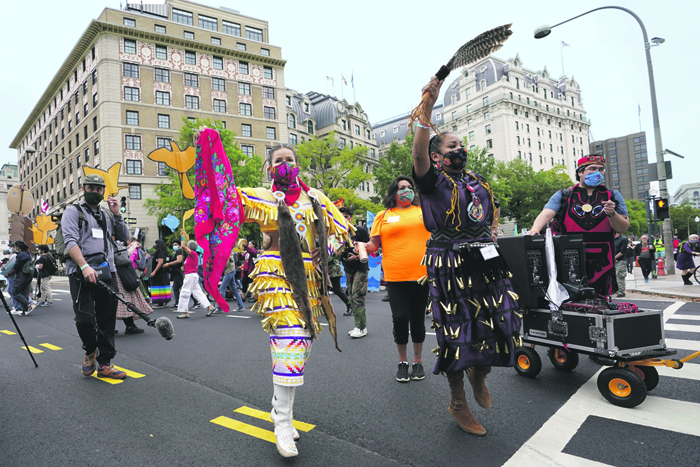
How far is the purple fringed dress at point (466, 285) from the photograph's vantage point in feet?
8.96

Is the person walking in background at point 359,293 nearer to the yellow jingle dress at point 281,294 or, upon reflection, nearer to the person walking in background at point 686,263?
the yellow jingle dress at point 281,294

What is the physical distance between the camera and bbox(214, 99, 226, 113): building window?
42875 millimetres

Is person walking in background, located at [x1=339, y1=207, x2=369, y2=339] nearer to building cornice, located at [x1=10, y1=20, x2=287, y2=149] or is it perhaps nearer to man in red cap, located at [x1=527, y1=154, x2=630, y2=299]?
man in red cap, located at [x1=527, y1=154, x2=630, y2=299]

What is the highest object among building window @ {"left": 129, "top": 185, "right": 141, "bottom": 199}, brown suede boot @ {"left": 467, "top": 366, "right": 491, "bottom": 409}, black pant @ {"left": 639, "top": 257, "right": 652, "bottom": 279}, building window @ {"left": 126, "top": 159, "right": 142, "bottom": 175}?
building window @ {"left": 126, "top": 159, "right": 142, "bottom": 175}

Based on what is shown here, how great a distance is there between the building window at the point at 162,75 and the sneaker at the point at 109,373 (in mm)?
41733

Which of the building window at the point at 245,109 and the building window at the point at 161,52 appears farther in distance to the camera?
the building window at the point at 245,109

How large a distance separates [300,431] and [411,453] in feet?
2.66

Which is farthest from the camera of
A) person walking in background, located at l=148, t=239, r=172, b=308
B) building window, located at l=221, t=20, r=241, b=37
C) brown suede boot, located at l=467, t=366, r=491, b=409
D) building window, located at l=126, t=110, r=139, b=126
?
building window, located at l=221, t=20, r=241, b=37

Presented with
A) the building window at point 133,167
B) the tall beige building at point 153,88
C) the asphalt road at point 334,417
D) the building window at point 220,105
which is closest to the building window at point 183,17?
the tall beige building at point 153,88

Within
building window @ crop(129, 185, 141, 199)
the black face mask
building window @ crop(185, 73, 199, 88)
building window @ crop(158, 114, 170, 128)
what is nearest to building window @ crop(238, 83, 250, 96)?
Result: building window @ crop(185, 73, 199, 88)

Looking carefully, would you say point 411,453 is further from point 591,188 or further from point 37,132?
point 37,132

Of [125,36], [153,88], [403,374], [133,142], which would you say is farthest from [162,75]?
[403,374]

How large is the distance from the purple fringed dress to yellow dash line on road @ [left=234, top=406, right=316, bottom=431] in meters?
1.01

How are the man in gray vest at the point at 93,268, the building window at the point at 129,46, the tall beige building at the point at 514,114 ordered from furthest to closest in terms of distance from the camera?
the tall beige building at the point at 514,114 < the building window at the point at 129,46 < the man in gray vest at the point at 93,268
